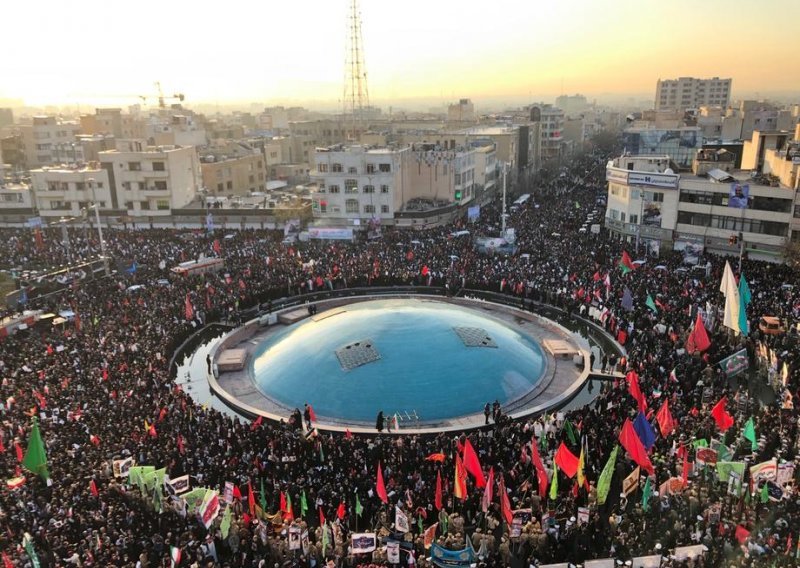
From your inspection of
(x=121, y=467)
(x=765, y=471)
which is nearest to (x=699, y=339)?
(x=765, y=471)

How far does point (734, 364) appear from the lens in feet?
85.8

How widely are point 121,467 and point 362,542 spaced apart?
29.2 ft

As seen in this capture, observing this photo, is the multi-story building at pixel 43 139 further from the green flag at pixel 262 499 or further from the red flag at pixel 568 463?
the red flag at pixel 568 463

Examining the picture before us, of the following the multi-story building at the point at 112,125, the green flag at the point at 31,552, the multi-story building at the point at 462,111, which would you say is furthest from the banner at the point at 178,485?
the multi-story building at the point at 462,111

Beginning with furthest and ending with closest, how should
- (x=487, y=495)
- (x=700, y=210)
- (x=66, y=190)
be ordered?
1. (x=66, y=190)
2. (x=700, y=210)
3. (x=487, y=495)

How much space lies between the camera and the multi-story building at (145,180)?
65812mm

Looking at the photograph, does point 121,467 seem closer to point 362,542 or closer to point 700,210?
point 362,542

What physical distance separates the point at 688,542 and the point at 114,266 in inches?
1684

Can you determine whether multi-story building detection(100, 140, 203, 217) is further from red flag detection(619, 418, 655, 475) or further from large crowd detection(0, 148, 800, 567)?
red flag detection(619, 418, 655, 475)

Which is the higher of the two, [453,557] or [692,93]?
[692,93]

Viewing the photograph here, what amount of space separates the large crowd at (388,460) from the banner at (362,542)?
322 millimetres

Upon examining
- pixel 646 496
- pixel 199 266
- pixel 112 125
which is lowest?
pixel 646 496

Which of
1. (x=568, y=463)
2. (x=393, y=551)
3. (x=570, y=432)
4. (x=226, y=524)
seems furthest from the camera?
(x=570, y=432)

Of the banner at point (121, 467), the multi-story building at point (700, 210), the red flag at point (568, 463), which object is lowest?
the banner at point (121, 467)
